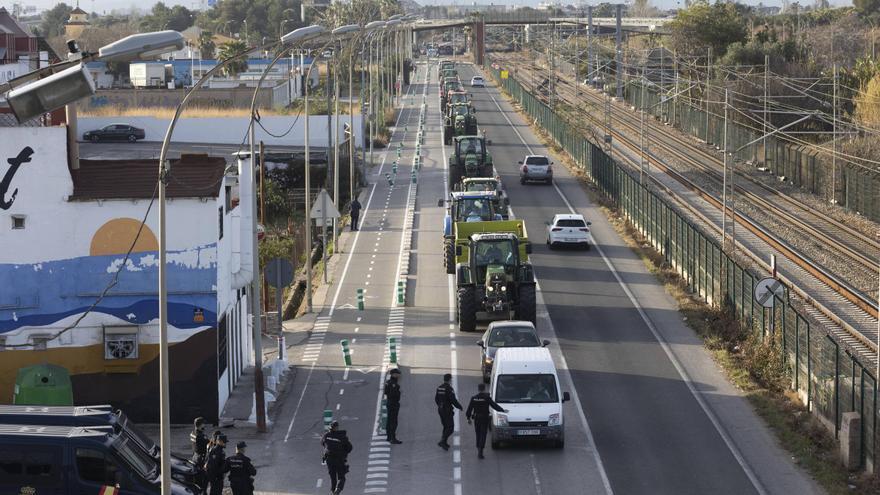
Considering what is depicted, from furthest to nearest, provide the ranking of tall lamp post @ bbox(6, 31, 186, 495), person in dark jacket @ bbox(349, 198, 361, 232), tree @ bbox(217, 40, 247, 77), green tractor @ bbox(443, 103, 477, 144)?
1. tree @ bbox(217, 40, 247, 77)
2. green tractor @ bbox(443, 103, 477, 144)
3. person in dark jacket @ bbox(349, 198, 361, 232)
4. tall lamp post @ bbox(6, 31, 186, 495)

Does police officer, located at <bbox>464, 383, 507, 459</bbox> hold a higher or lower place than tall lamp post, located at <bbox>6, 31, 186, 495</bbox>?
lower

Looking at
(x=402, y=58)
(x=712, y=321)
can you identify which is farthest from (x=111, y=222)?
(x=402, y=58)

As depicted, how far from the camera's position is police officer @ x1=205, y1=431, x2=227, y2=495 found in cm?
2212

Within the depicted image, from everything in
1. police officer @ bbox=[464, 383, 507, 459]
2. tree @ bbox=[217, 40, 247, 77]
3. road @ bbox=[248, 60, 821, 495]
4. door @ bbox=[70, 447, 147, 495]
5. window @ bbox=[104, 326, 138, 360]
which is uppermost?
tree @ bbox=[217, 40, 247, 77]

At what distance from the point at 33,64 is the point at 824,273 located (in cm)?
5552

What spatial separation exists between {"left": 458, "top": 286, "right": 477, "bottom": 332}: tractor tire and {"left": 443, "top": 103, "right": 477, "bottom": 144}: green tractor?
5490 centimetres

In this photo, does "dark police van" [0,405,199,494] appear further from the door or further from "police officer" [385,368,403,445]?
"police officer" [385,368,403,445]

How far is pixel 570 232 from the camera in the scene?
52250mm

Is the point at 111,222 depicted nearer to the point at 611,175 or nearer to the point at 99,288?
the point at 99,288

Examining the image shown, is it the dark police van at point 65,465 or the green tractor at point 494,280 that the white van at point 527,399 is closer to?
the dark police van at point 65,465

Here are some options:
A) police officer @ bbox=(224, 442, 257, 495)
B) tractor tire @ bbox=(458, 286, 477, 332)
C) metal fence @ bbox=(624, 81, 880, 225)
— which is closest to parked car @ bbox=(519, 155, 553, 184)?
metal fence @ bbox=(624, 81, 880, 225)

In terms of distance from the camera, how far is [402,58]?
552 ft

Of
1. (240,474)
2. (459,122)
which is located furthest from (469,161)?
(240,474)

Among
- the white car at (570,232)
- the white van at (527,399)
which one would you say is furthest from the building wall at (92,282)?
the white car at (570,232)
